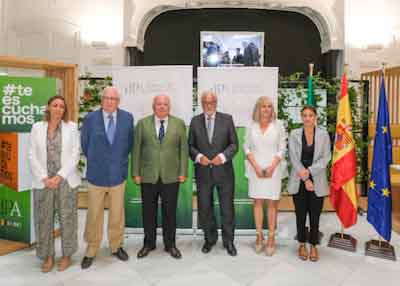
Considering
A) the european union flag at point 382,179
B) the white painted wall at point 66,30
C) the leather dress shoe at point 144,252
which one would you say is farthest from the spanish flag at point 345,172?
the white painted wall at point 66,30

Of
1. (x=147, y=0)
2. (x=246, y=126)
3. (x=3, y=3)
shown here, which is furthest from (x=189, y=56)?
(x=246, y=126)

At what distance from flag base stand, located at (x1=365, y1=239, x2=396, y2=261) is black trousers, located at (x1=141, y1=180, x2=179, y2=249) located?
1.93 m

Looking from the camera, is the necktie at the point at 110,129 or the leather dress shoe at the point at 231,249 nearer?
the necktie at the point at 110,129

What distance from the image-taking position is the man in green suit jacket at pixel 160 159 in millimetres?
3500

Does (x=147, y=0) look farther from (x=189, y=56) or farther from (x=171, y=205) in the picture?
(x=171, y=205)

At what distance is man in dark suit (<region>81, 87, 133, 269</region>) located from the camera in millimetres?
3352

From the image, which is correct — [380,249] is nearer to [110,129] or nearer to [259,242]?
[259,242]

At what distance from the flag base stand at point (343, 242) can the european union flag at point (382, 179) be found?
293 millimetres

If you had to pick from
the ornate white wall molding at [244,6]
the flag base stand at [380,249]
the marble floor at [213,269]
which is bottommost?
the marble floor at [213,269]

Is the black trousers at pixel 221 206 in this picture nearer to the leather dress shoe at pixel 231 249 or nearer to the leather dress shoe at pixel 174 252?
the leather dress shoe at pixel 231 249

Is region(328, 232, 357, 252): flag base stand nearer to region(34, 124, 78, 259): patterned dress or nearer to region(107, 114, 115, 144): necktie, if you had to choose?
region(107, 114, 115, 144): necktie

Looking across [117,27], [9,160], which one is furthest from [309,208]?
[117,27]

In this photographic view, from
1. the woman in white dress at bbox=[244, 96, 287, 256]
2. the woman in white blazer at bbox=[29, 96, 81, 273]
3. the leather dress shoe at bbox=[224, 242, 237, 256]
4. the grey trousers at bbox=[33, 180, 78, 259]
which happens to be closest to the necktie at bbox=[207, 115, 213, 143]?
the woman in white dress at bbox=[244, 96, 287, 256]

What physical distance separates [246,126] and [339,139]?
940mm
